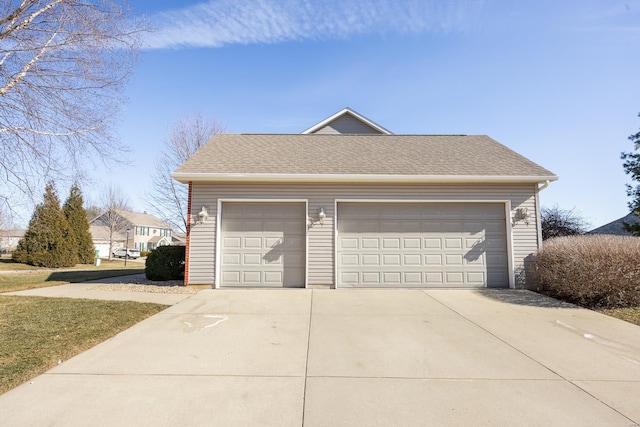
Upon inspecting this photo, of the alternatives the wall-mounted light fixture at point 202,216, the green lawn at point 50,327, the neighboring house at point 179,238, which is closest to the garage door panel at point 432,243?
the wall-mounted light fixture at point 202,216

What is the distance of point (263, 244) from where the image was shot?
8.54 meters

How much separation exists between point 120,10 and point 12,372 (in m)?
7.14

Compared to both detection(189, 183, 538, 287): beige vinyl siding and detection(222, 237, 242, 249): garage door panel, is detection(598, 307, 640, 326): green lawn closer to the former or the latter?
detection(189, 183, 538, 287): beige vinyl siding

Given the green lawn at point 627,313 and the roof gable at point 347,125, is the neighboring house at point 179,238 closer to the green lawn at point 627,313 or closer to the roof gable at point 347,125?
the roof gable at point 347,125

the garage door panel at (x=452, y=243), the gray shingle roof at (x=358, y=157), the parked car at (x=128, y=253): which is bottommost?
the parked car at (x=128, y=253)

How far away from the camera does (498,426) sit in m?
2.56

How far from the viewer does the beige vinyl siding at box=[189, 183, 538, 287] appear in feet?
27.6

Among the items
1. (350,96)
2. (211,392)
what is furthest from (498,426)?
(350,96)

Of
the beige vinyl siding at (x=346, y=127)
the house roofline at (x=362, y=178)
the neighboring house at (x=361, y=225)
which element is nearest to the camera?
the house roofline at (x=362, y=178)

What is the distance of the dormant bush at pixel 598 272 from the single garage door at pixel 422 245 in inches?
57.9

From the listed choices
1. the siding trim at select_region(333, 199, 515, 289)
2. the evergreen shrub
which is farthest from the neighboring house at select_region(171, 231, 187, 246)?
the siding trim at select_region(333, 199, 515, 289)

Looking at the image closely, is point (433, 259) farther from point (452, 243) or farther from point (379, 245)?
point (379, 245)

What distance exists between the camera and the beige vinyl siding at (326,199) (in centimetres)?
841

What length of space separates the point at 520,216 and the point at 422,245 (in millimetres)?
2765
